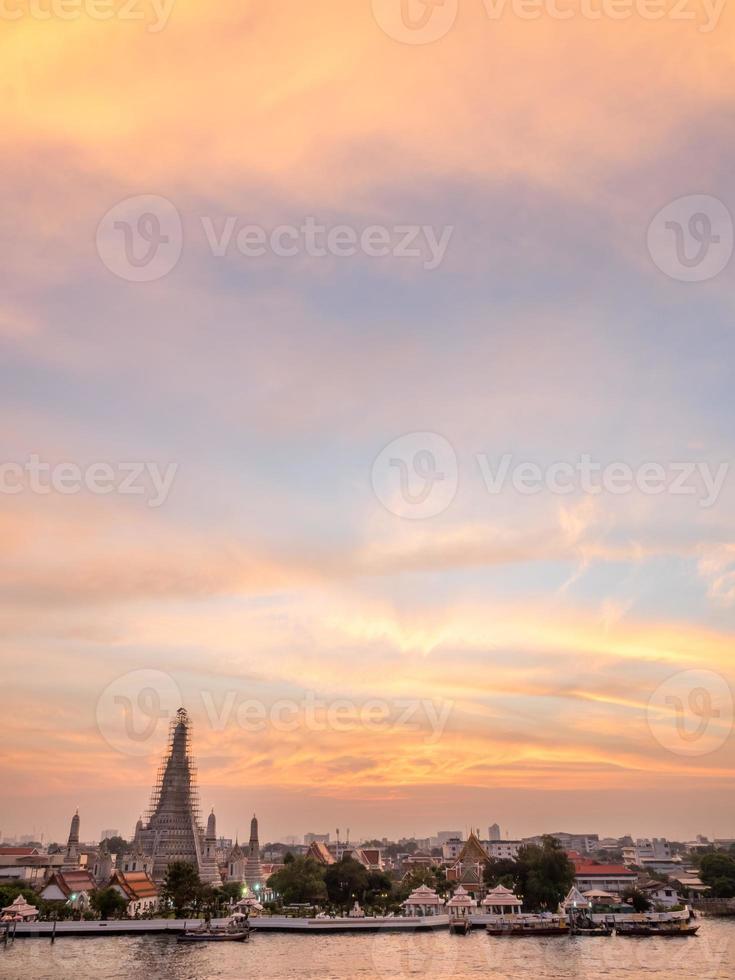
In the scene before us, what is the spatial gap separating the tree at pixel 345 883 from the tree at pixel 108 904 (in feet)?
70.1

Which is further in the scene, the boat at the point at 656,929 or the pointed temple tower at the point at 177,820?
the pointed temple tower at the point at 177,820

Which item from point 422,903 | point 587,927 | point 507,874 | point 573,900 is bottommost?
point 587,927

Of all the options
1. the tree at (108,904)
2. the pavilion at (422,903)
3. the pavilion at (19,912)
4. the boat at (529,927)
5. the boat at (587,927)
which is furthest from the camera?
the pavilion at (422,903)

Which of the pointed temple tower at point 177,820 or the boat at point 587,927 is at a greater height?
the pointed temple tower at point 177,820

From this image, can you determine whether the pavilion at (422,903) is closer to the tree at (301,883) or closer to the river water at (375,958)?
the river water at (375,958)

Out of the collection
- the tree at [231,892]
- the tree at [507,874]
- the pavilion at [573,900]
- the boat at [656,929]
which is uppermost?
the tree at [507,874]

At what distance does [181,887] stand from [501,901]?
30.5m

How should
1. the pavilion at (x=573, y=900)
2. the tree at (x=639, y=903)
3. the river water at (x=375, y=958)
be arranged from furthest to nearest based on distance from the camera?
the pavilion at (x=573, y=900) → the tree at (x=639, y=903) → the river water at (x=375, y=958)

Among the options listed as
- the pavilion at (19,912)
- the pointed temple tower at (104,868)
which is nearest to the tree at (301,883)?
the pavilion at (19,912)

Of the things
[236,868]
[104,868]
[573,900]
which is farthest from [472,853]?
[104,868]

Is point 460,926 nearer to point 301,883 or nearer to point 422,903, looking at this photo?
point 422,903

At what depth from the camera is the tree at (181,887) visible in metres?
77.2

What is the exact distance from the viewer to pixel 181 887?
7769cm

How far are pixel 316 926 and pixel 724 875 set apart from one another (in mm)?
53821
